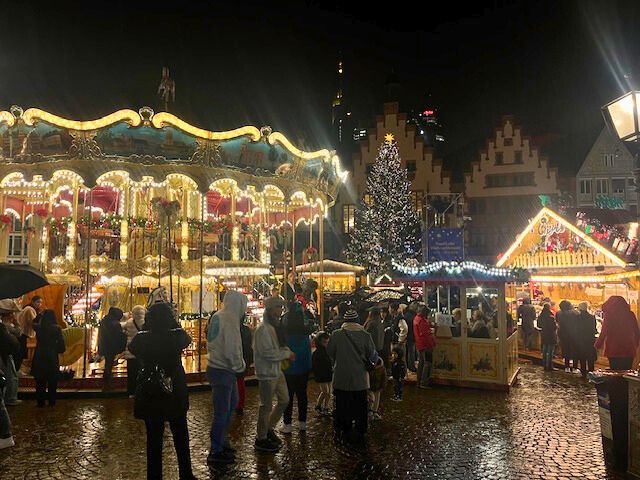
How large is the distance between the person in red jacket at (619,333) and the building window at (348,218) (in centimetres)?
2936

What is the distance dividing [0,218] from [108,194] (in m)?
4.39

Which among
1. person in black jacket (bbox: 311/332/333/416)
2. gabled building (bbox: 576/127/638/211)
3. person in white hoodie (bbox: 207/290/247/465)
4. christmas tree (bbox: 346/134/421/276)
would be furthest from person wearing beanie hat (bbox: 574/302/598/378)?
gabled building (bbox: 576/127/638/211)

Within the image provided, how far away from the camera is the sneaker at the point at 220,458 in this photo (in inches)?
245

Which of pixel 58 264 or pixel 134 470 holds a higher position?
pixel 58 264

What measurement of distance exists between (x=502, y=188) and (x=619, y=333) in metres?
28.9

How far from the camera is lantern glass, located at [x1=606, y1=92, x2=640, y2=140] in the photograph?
618 cm

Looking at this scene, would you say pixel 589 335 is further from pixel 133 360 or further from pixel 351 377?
pixel 133 360

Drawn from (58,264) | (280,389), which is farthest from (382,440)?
(58,264)

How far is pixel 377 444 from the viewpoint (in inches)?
280

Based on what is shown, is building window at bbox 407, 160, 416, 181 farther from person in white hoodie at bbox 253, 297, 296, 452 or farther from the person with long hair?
person in white hoodie at bbox 253, 297, 296, 452

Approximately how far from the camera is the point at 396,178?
119 ft

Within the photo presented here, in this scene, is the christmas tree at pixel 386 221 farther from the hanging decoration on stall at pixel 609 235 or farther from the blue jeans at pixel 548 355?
the blue jeans at pixel 548 355

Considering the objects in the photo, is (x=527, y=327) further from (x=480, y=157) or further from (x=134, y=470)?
(x=480, y=157)

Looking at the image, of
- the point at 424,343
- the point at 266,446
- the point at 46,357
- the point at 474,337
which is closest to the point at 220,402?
the point at 266,446
